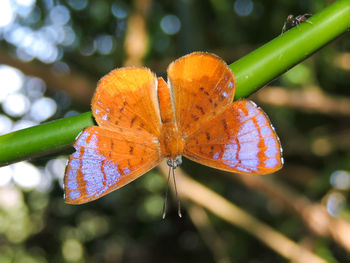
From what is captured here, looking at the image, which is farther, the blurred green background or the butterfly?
the blurred green background

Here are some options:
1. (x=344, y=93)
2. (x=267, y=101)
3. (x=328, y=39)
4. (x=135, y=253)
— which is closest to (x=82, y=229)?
(x=135, y=253)

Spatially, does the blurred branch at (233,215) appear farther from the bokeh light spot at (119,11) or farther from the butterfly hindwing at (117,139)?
the bokeh light spot at (119,11)

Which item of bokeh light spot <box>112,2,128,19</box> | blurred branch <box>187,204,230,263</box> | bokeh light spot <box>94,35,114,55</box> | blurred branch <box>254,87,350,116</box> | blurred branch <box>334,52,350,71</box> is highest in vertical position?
bokeh light spot <box>112,2,128,19</box>

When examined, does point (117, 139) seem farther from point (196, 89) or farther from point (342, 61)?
point (342, 61)

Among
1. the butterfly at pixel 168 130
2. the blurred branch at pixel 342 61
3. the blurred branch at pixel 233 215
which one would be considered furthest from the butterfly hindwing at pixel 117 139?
the blurred branch at pixel 342 61

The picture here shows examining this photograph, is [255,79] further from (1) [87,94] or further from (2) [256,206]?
(2) [256,206]

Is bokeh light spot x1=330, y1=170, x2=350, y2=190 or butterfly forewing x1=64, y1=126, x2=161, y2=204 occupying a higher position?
butterfly forewing x1=64, y1=126, x2=161, y2=204

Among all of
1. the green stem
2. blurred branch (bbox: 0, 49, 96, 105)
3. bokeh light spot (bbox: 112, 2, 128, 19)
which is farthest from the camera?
bokeh light spot (bbox: 112, 2, 128, 19)

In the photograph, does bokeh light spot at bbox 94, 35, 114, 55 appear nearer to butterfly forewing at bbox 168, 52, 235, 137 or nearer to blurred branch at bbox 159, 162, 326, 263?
blurred branch at bbox 159, 162, 326, 263

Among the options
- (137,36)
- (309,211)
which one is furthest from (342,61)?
(137,36)

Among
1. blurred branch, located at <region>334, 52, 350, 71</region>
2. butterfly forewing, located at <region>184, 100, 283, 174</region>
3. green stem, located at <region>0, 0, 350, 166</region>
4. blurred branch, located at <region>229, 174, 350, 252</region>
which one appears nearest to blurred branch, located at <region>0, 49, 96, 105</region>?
blurred branch, located at <region>229, 174, 350, 252</region>
